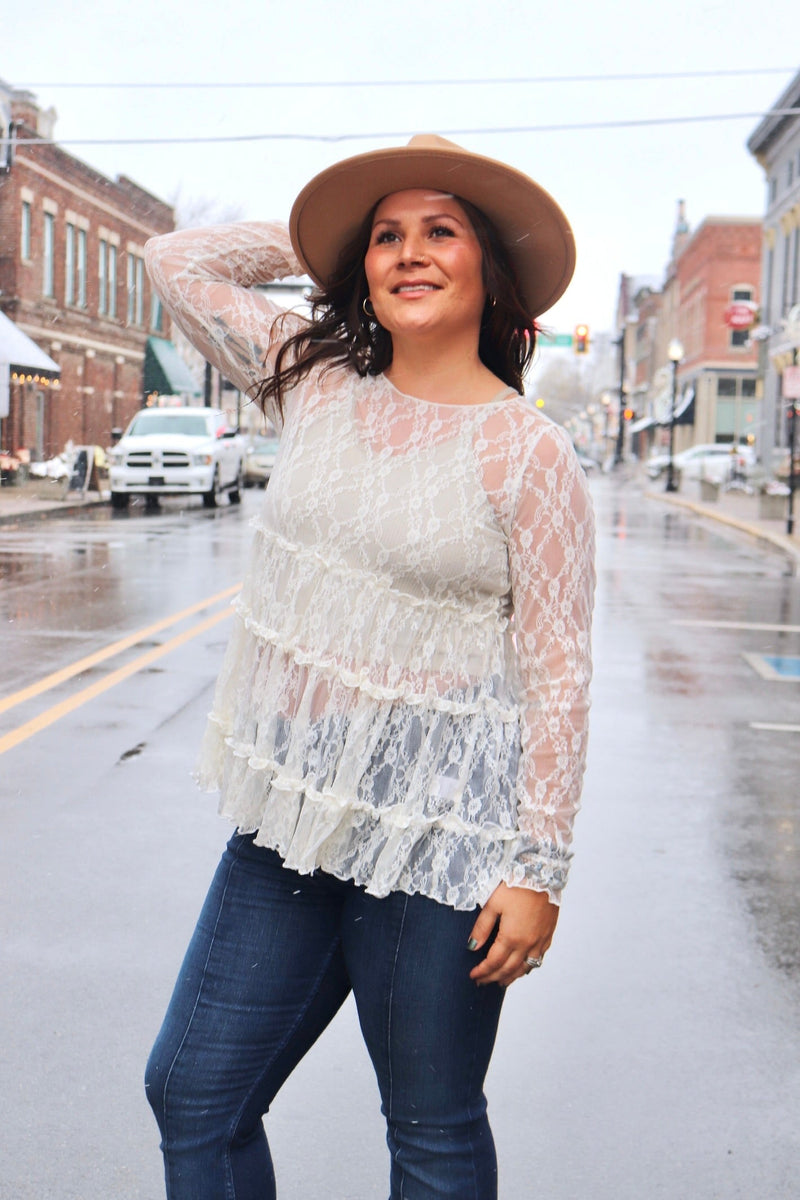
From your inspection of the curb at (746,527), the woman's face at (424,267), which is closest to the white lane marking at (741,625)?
the curb at (746,527)

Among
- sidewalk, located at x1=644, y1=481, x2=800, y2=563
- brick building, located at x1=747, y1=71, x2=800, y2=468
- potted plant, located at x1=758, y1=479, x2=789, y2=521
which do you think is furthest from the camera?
brick building, located at x1=747, y1=71, x2=800, y2=468

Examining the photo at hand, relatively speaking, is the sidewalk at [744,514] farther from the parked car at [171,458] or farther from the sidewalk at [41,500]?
Answer: the sidewalk at [41,500]

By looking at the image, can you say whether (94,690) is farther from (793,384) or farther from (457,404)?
(793,384)

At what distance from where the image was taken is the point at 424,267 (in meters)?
2.33

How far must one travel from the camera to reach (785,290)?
4550 cm

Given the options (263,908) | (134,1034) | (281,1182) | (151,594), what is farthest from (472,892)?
(151,594)

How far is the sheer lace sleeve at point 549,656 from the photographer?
220 centimetres

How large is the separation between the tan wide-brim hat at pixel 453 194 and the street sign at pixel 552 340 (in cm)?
6

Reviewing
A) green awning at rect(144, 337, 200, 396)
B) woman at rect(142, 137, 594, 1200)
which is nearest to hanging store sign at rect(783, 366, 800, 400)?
green awning at rect(144, 337, 200, 396)

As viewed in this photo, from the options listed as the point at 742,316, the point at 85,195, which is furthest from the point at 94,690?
the point at 742,316

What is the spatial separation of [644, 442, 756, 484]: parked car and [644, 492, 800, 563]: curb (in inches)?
321

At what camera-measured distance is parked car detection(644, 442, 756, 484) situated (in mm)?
48719

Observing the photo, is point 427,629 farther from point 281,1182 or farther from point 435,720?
point 281,1182

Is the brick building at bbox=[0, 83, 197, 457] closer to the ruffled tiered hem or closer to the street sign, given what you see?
the street sign
